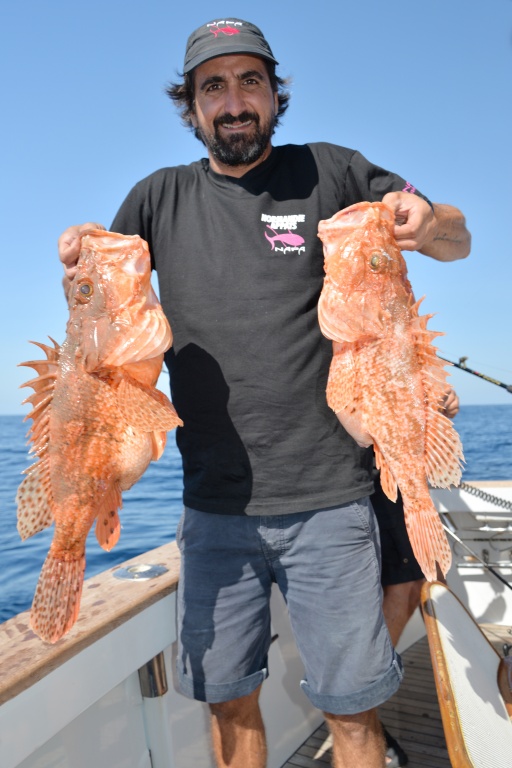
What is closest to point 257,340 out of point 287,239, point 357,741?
point 287,239

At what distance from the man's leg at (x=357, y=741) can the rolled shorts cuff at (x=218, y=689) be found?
39cm

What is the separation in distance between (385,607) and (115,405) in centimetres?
243

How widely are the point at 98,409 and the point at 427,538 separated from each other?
4.56 ft

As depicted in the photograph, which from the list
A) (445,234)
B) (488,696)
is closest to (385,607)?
(488,696)

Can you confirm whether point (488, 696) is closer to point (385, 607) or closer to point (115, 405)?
point (385, 607)

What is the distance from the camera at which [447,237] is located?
2.90m

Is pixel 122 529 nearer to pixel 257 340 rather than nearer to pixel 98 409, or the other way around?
pixel 257 340

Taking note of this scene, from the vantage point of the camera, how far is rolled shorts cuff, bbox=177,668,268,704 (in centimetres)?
279

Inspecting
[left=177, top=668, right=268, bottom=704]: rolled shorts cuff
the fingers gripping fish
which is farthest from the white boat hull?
the fingers gripping fish

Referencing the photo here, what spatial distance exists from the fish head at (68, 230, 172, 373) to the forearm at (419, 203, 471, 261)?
1.24m

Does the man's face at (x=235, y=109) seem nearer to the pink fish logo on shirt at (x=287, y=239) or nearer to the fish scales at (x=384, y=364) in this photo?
the pink fish logo on shirt at (x=287, y=239)

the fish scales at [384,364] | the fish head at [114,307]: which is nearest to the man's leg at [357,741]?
the fish scales at [384,364]

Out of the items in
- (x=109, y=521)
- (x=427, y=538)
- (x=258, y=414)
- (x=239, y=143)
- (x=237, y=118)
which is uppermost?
(x=237, y=118)

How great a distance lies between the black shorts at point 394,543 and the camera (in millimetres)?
3855
